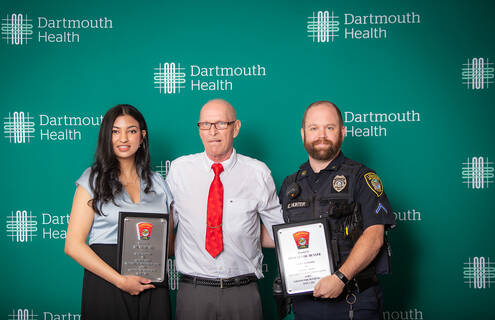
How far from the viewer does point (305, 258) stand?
82.2 inches

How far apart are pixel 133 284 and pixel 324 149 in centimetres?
127

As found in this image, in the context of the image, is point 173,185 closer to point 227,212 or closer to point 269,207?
point 227,212

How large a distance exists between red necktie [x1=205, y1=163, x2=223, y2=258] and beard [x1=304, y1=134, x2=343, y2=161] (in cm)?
58

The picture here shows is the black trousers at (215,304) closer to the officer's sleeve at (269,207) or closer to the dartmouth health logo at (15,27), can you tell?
the officer's sleeve at (269,207)

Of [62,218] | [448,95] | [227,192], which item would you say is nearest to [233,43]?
[227,192]

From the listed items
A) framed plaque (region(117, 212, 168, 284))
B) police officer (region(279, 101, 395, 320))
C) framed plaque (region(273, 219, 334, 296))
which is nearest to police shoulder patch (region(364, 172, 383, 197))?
police officer (region(279, 101, 395, 320))

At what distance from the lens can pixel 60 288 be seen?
319 centimetres

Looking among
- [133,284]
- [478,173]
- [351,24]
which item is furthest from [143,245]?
[478,173]

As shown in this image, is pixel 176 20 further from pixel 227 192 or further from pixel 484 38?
pixel 484 38

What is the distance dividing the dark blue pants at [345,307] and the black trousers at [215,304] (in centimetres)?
34

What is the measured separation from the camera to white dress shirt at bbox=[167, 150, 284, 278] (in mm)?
2324

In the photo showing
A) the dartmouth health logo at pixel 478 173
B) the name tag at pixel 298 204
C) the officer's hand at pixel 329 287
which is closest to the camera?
the officer's hand at pixel 329 287

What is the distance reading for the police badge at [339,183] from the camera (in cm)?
222

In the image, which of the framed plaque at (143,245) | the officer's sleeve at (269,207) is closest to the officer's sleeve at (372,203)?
the officer's sleeve at (269,207)
